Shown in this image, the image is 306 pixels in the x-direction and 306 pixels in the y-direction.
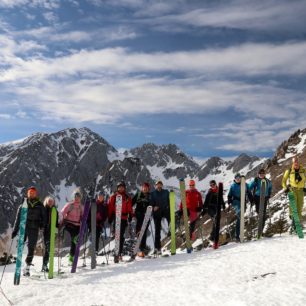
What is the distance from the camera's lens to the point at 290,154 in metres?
64.8

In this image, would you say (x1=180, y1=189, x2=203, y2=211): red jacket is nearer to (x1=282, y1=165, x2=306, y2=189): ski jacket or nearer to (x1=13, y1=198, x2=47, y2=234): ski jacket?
(x1=282, y1=165, x2=306, y2=189): ski jacket

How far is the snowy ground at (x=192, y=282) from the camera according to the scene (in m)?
8.45

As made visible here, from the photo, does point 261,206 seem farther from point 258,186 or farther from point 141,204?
point 141,204

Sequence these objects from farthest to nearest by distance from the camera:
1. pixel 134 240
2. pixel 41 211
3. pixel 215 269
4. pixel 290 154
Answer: pixel 290 154, pixel 134 240, pixel 41 211, pixel 215 269

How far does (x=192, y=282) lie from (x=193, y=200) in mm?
6727

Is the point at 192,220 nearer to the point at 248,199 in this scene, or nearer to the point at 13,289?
the point at 248,199

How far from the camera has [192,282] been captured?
32.1 feet

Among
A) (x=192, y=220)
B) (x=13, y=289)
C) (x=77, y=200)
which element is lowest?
(x=13, y=289)

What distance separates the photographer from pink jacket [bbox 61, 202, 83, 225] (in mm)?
14641

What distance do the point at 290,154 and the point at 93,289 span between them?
5956cm

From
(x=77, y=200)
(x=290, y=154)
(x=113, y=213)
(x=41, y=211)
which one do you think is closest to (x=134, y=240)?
(x=113, y=213)

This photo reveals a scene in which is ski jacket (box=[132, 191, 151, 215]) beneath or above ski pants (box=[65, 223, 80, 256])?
above

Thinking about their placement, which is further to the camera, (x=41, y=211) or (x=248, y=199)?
(x=248, y=199)

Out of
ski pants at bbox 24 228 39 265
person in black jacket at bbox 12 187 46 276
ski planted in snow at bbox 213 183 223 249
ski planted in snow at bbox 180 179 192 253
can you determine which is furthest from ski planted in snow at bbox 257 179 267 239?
ski pants at bbox 24 228 39 265
